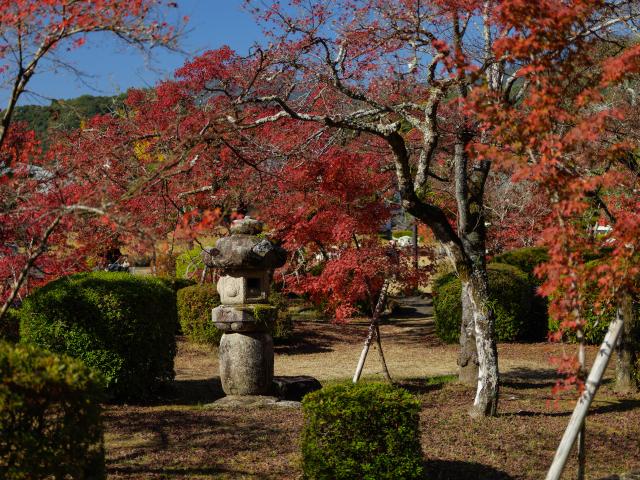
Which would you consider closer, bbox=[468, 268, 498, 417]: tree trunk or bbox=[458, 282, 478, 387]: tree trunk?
bbox=[468, 268, 498, 417]: tree trunk

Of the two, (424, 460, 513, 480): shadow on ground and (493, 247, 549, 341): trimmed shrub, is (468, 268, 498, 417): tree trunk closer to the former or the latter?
(424, 460, 513, 480): shadow on ground

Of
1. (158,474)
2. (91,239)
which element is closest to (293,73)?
(91,239)

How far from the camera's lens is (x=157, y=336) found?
9414mm

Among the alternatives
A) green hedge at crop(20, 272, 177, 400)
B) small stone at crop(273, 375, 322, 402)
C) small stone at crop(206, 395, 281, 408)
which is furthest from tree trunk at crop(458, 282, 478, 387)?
green hedge at crop(20, 272, 177, 400)

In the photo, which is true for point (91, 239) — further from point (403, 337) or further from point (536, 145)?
point (536, 145)

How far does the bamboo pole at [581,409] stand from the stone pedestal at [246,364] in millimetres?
5144

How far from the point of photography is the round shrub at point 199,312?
568 inches

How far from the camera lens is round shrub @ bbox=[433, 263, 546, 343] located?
50.5 feet

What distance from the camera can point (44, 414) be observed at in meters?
4.25

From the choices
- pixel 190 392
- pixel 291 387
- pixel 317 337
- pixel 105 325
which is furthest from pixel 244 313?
pixel 317 337

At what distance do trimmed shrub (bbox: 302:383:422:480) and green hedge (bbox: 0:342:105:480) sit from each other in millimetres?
1771

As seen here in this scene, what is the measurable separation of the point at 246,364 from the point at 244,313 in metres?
0.67

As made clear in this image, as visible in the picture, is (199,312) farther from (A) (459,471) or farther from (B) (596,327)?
(A) (459,471)

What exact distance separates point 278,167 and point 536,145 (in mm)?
7168
